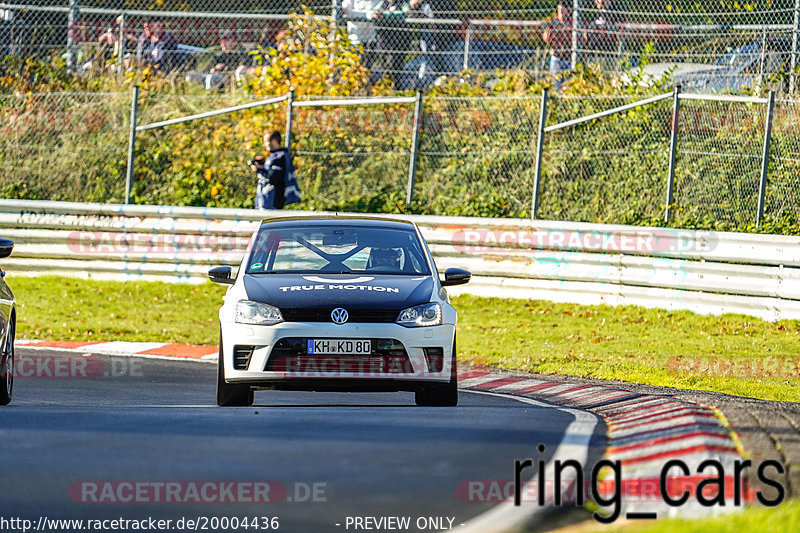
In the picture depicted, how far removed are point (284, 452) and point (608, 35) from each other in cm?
1607

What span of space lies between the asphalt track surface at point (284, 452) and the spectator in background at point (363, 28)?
13315mm

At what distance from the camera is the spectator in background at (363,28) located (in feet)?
74.2

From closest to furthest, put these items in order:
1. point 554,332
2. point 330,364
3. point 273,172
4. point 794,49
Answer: point 330,364, point 554,332, point 273,172, point 794,49

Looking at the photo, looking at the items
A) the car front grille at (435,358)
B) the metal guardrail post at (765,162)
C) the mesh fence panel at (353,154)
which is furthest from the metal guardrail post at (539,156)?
the car front grille at (435,358)

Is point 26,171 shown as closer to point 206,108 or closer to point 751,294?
point 206,108

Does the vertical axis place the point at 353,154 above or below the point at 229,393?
above

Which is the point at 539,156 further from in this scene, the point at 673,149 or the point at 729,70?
the point at 729,70

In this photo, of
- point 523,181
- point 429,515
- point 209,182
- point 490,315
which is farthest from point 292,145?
point 429,515

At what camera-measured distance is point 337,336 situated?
30.5 ft

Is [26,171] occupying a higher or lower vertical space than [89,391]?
higher

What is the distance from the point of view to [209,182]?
2253cm

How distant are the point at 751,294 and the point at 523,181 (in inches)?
206
